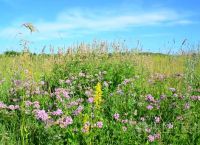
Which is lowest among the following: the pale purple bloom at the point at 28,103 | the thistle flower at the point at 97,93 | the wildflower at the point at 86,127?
the wildflower at the point at 86,127

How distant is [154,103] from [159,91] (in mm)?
1331

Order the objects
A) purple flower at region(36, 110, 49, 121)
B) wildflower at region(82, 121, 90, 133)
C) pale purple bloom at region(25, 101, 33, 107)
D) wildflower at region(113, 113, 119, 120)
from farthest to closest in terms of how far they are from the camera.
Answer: pale purple bloom at region(25, 101, 33, 107) < wildflower at region(113, 113, 119, 120) < purple flower at region(36, 110, 49, 121) < wildflower at region(82, 121, 90, 133)

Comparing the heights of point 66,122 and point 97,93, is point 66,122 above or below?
below

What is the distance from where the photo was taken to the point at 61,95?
5.54 meters

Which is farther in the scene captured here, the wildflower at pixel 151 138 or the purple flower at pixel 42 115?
the purple flower at pixel 42 115

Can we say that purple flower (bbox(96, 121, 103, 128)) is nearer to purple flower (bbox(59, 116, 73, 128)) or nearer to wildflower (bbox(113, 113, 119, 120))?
purple flower (bbox(59, 116, 73, 128))

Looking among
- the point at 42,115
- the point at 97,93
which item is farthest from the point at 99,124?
the point at 42,115

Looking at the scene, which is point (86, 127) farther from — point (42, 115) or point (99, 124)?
point (42, 115)

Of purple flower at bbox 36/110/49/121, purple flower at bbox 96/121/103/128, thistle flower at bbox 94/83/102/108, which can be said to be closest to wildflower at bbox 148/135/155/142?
purple flower at bbox 96/121/103/128

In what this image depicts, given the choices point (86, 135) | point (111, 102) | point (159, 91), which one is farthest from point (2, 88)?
point (86, 135)

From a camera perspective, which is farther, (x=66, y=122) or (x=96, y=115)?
(x=96, y=115)

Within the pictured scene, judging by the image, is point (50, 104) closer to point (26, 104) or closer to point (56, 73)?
point (26, 104)

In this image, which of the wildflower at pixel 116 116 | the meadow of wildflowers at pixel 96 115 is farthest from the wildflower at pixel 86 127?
the wildflower at pixel 116 116

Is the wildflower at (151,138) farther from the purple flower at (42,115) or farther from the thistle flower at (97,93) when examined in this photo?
the purple flower at (42,115)
